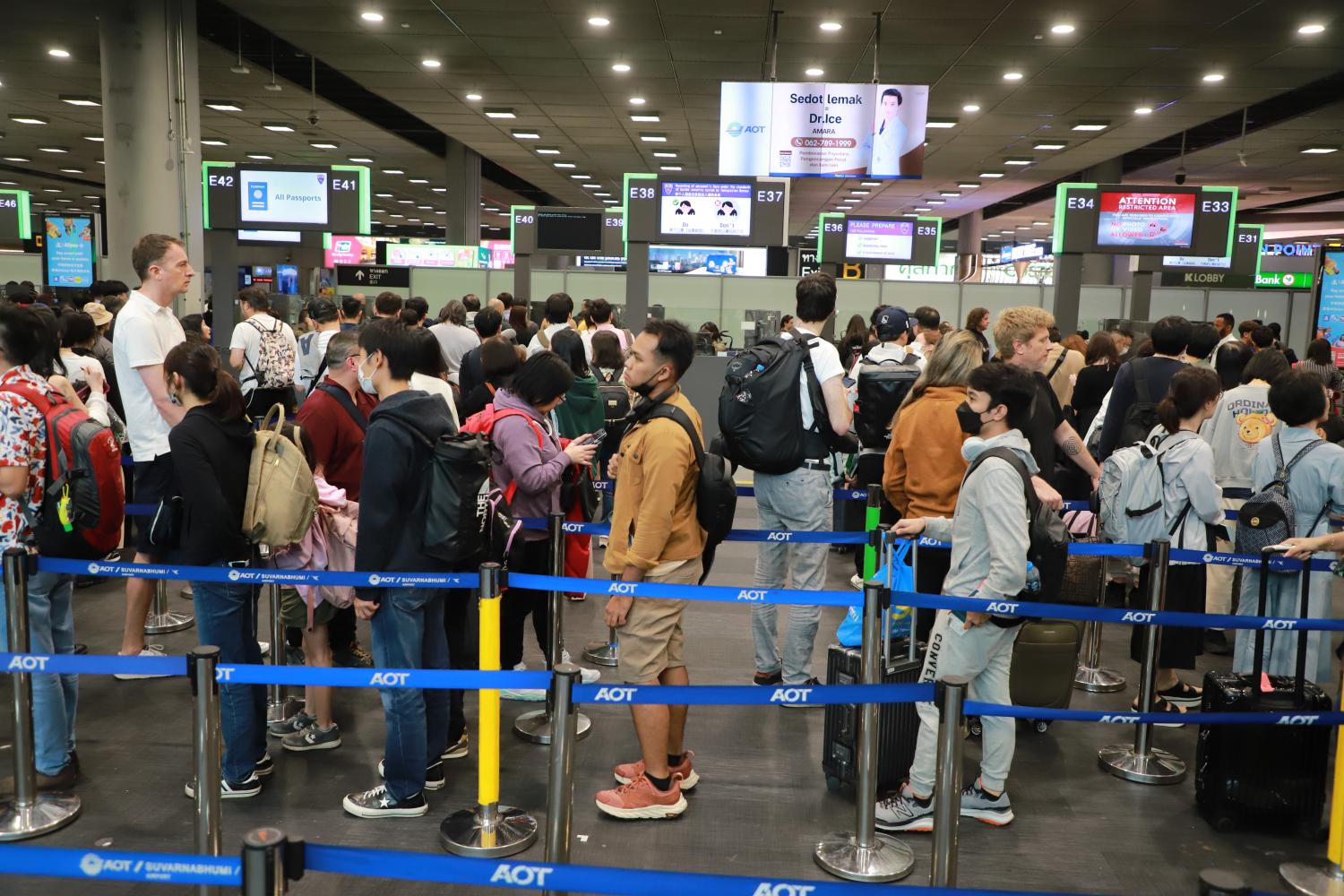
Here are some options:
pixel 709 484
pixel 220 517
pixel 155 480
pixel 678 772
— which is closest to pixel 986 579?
pixel 709 484

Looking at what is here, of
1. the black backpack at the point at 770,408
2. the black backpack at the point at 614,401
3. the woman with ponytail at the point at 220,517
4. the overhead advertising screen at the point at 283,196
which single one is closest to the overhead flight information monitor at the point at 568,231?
the overhead advertising screen at the point at 283,196

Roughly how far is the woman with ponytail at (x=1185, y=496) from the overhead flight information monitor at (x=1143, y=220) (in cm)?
800

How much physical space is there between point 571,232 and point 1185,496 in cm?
1111

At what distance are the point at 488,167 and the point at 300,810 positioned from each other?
24040mm

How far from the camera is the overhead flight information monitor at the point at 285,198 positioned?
38.9 feet

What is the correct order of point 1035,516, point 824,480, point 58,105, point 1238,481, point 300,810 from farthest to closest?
point 58,105, point 1238,481, point 824,480, point 300,810, point 1035,516

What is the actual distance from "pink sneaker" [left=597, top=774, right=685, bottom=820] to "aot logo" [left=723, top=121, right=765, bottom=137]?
848cm

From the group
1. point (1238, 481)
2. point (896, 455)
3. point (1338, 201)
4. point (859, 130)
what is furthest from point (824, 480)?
point (1338, 201)

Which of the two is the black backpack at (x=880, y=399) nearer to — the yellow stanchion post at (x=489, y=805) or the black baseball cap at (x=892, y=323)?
the black baseball cap at (x=892, y=323)

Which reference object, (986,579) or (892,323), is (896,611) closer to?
(986,579)

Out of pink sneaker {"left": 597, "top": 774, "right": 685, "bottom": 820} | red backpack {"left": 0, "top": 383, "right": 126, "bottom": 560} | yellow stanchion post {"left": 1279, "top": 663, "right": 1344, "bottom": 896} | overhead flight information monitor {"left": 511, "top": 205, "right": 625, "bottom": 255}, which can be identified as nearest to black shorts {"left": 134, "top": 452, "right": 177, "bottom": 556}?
red backpack {"left": 0, "top": 383, "right": 126, "bottom": 560}

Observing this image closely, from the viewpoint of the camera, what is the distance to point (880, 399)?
5910 mm

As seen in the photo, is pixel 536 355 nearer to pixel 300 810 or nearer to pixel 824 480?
pixel 824 480

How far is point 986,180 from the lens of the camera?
82.0ft
